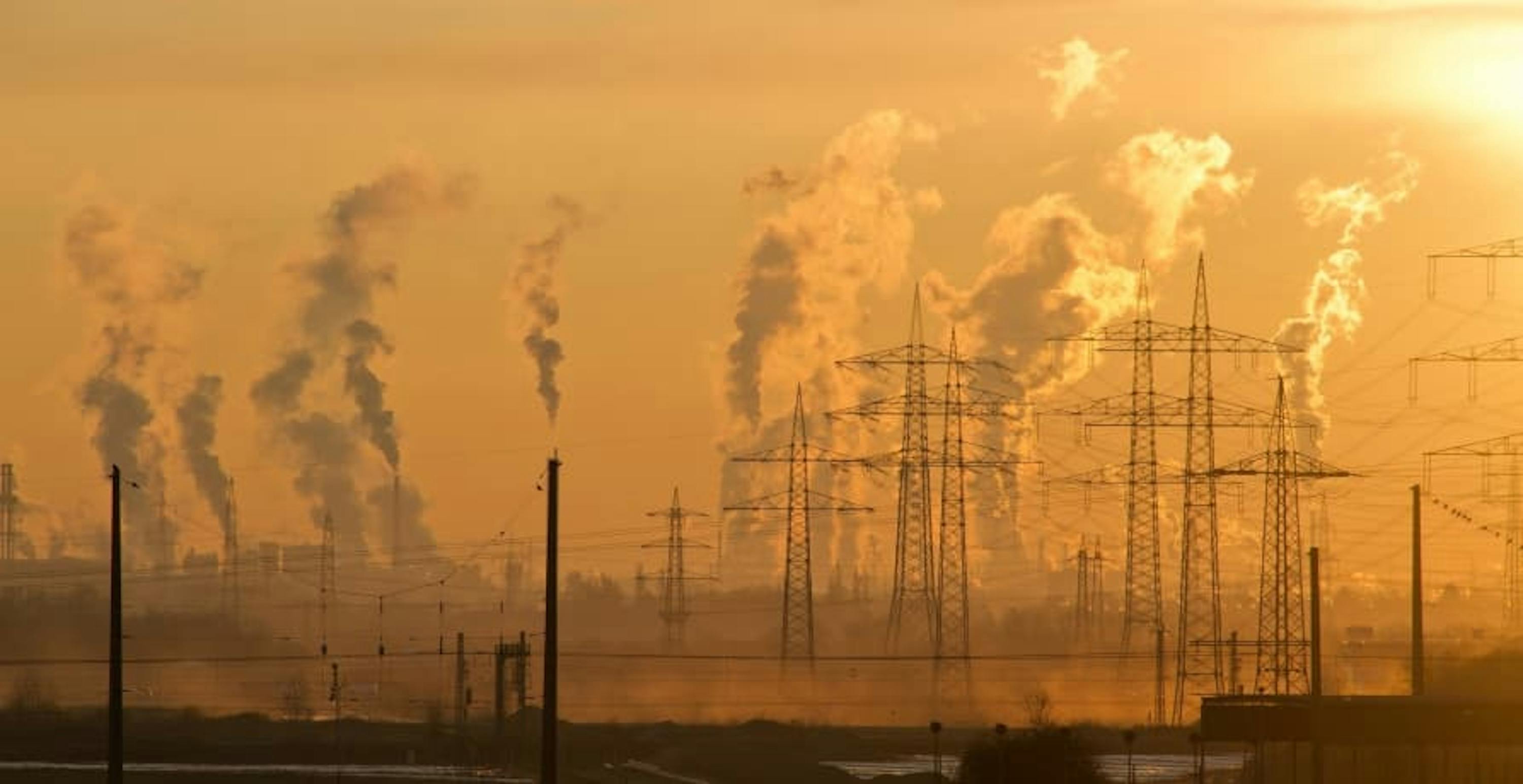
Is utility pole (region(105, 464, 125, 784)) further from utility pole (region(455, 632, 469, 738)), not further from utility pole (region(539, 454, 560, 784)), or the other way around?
utility pole (region(455, 632, 469, 738))

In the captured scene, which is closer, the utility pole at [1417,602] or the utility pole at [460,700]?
the utility pole at [1417,602]

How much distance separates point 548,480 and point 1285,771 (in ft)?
132

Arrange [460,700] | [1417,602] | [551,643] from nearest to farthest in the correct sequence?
[551,643] → [1417,602] → [460,700]

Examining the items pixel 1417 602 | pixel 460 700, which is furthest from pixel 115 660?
pixel 460 700

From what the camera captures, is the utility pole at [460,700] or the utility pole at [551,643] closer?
the utility pole at [551,643]

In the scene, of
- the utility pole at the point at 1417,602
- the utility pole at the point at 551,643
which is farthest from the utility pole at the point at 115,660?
the utility pole at the point at 1417,602

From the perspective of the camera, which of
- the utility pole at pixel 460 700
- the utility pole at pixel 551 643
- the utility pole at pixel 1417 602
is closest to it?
the utility pole at pixel 551 643

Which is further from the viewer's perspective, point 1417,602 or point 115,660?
point 1417,602

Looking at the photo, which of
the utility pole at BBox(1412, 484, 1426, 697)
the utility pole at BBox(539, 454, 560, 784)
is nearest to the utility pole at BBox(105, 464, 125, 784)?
the utility pole at BBox(539, 454, 560, 784)

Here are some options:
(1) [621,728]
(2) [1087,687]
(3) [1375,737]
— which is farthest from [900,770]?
(2) [1087,687]

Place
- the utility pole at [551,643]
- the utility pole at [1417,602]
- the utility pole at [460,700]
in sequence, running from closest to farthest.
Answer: the utility pole at [551,643], the utility pole at [1417,602], the utility pole at [460,700]

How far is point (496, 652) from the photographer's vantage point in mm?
143750

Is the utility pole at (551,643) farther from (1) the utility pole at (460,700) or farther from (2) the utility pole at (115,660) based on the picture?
(1) the utility pole at (460,700)

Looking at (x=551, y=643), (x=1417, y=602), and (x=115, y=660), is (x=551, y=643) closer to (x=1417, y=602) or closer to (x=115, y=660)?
(x=115, y=660)
